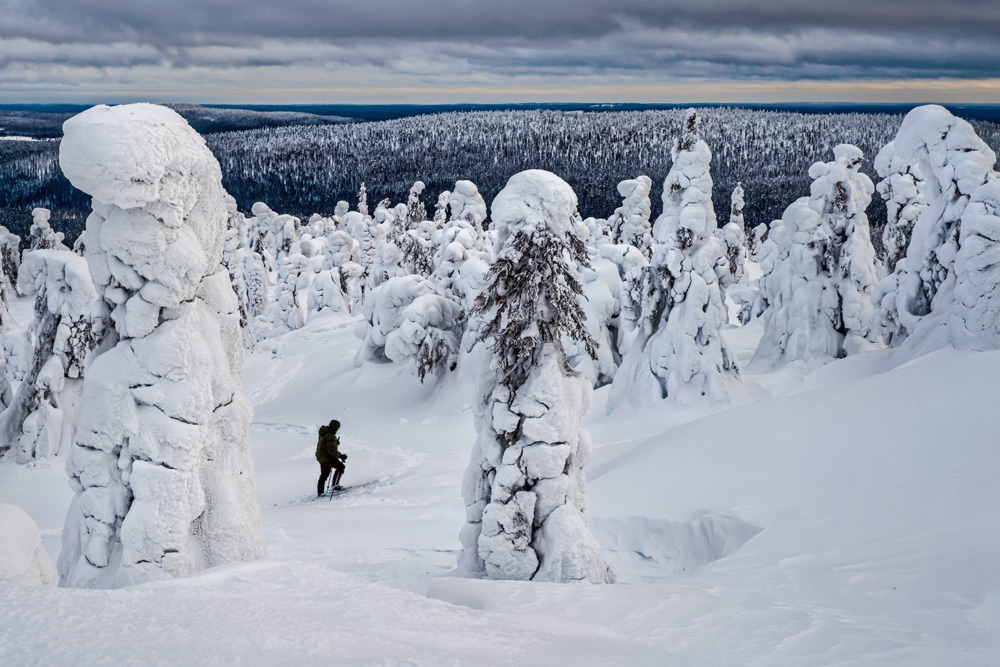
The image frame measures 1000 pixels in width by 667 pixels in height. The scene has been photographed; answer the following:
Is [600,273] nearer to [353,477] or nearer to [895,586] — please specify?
[353,477]

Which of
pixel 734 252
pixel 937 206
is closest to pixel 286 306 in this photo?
pixel 734 252

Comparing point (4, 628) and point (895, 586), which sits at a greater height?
point (4, 628)

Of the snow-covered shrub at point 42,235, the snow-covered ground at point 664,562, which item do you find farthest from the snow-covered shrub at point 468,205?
the snow-covered shrub at point 42,235

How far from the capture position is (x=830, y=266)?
73.0 feet

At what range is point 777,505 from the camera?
972cm

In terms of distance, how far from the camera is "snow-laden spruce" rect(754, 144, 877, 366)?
2194 cm

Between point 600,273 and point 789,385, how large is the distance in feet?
19.6

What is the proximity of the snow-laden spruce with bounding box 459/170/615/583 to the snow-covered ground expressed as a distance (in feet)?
2.13

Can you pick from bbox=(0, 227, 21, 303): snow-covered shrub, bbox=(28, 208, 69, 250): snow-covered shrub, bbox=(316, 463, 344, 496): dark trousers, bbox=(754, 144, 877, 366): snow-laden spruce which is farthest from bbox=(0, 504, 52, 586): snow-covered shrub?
bbox=(0, 227, 21, 303): snow-covered shrub

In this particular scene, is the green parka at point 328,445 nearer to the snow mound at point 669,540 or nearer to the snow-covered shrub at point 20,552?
the snow mound at point 669,540

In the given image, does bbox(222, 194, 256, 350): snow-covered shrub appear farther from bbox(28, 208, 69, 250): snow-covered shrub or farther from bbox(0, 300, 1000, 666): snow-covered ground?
bbox(0, 300, 1000, 666): snow-covered ground

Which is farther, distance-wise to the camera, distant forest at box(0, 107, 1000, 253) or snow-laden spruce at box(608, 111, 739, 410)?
distant forest at box(0, 107, 1000, 253)

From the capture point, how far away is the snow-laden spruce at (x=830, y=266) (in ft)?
72.0

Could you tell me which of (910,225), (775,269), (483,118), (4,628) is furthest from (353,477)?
(483,118)
